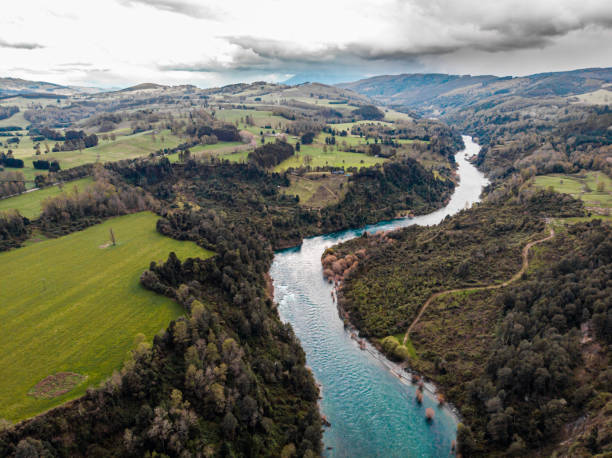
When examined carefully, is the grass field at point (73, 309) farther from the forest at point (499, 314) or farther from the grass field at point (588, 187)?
the grass field at point (588, 187)

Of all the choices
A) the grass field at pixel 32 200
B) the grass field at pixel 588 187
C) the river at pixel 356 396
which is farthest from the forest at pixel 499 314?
the grass field at pixel 32 200

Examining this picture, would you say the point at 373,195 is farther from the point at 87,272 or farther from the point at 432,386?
the point at 87,272

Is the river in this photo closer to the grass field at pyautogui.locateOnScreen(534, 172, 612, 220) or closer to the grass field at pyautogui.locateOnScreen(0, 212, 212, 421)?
the grass field at pyautogui.locateOnScreen(0, 212, 212, 421)

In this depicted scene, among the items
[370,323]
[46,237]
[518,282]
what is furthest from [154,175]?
[518,282]

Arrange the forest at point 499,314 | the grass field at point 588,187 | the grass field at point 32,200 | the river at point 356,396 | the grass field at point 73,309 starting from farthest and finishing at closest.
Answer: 1. the grass field at point 588,187
2. the grass field at point 32,200
3. the river at point 356,396
4. the forest at point 499,314
5. the grass field at point 73,309

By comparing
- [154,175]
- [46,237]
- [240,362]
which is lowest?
[240,362]

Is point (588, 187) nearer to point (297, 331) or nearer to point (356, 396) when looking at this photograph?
point (297, 331)

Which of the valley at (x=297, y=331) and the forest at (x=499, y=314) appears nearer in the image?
the valley at (x=297, y=331)
